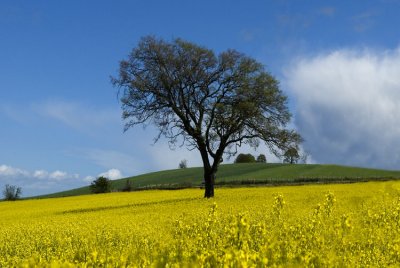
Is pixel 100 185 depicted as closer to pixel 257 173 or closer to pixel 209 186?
pixel 257 173

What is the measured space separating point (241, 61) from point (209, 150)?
24.6 ft

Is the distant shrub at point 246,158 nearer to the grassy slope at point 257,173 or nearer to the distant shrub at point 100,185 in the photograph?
the grassy slope at point 257,173

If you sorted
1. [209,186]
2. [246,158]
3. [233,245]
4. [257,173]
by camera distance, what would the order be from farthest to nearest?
[246,158] → [257,173] → [209,186] → [233,245]

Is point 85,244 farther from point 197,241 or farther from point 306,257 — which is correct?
point 306,257

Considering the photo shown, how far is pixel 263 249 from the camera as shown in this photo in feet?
20.0

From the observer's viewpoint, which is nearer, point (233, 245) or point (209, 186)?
point (233, 245)

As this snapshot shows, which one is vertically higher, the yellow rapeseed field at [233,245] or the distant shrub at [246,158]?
the distant shrub at [246,158]

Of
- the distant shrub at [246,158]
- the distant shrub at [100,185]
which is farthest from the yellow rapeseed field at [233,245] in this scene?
the distant shrub at [246,158]

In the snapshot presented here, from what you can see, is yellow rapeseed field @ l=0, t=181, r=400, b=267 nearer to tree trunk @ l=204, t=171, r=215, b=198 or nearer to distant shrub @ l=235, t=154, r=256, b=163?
tree trunk @ l=204, t=171, r=215, b=198

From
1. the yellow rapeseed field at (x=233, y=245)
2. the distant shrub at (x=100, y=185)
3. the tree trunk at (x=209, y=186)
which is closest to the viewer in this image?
the yellow rapeseed field at (x=233, y=245)

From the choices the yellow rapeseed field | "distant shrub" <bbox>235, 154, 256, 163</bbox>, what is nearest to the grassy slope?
"distant shrub" <bbox>235, 154, 256, 163</bbox>

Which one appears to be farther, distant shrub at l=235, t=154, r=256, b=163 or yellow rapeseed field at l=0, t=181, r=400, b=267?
distant shrub at l=235, t=154, r=256, b=163

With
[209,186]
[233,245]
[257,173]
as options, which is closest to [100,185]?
[257,173]

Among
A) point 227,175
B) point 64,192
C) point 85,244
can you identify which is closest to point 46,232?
point 85,244
